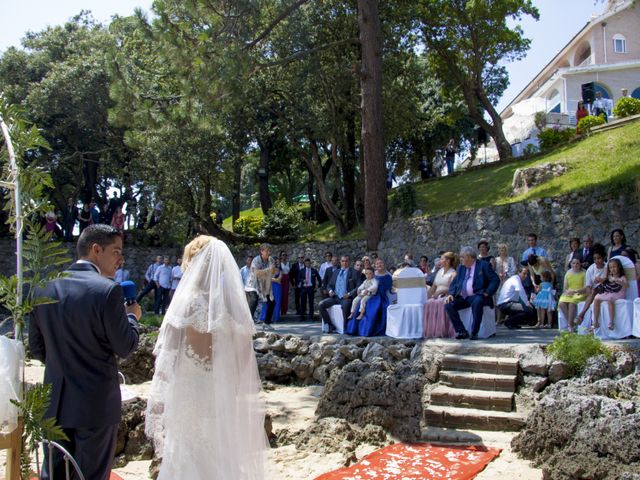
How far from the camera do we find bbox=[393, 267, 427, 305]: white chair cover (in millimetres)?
11008

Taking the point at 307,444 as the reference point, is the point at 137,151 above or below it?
above

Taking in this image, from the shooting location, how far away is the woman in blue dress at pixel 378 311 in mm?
11547

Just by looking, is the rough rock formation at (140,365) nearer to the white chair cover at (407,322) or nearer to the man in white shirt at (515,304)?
the white chair cover at (407,322)

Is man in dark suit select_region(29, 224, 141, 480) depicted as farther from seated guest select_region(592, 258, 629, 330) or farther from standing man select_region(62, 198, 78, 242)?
standing man select_region(62, 198, 78, 242)

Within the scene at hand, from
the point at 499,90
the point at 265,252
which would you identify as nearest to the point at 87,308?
the point at 265,252

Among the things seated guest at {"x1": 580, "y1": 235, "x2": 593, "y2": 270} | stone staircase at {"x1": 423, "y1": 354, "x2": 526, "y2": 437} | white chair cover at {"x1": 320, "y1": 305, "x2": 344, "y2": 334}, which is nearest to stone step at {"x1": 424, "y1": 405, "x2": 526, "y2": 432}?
stone staircase at {"x1": 423, "y1": 354, "x2": 526, "y2": 437}

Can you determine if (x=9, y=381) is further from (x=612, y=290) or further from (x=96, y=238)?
(x=612, y=290)

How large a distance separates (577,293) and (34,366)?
1021cm

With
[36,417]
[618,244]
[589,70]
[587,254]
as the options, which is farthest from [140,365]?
[589,70]

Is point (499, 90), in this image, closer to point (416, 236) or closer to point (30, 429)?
point (416, 236)

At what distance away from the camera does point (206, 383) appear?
166 inches

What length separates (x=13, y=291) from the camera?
3119 millimetres

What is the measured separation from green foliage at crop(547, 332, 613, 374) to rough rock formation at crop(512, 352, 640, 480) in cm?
14

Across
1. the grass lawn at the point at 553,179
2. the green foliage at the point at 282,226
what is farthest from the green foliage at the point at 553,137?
the green foliage at the point at 282,226
